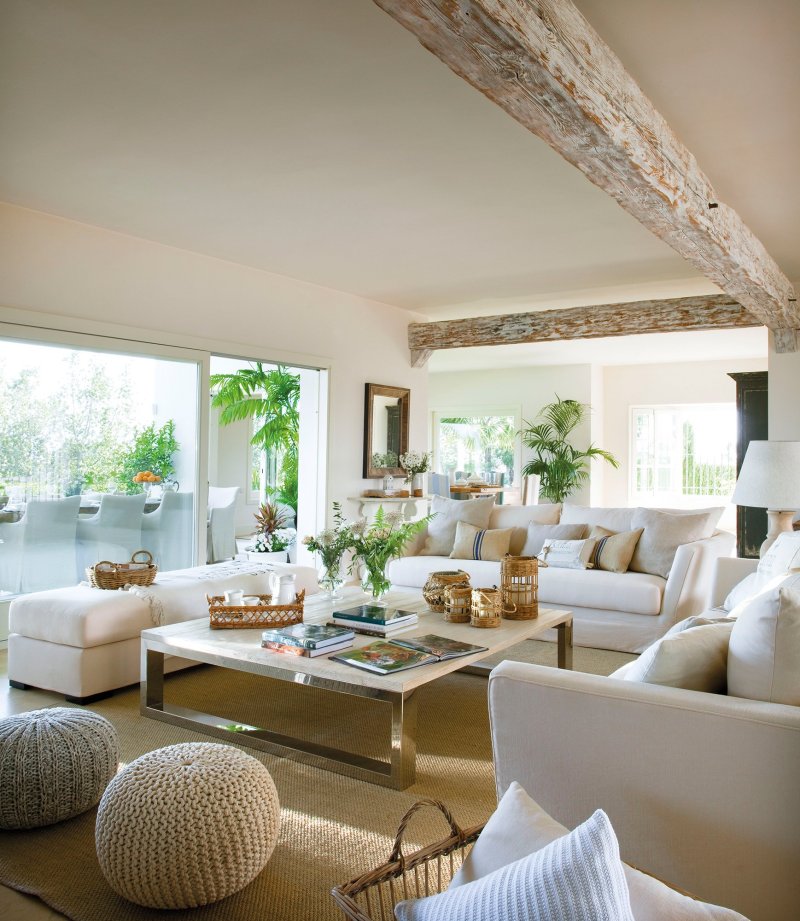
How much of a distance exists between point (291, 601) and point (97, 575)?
46.8 inches

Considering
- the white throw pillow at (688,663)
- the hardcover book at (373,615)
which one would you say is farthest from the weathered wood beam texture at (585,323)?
the white throw pillow at (688,663)

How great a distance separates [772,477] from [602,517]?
1236 mm

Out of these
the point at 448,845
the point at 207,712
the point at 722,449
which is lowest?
the point at 207,712

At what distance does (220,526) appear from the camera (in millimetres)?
7070

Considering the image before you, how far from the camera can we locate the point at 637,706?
1.81m

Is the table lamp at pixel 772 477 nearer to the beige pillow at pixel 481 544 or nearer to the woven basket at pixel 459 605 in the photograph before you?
the beige pillow at pixel 481 544

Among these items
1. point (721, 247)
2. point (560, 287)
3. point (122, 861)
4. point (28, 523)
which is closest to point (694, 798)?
point (122, 861)

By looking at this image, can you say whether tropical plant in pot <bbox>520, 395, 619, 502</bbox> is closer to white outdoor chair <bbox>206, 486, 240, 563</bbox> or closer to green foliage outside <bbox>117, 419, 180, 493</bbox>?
white outdoor chair <bbox>206, 486, 240, 563</bbox>

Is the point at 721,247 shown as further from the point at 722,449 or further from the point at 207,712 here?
the point at 722,449

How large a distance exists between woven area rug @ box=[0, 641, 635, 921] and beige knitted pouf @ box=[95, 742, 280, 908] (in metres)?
0.07

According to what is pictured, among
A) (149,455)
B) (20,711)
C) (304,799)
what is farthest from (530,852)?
(149,455)

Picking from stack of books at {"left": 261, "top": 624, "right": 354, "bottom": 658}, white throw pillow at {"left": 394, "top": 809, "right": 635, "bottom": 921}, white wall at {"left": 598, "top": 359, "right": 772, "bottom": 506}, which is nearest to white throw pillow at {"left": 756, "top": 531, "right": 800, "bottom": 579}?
stack of books at {"left": 261, "top": 624, "right": 354, "bottom": 658}

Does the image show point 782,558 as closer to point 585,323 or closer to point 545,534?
point 545,534

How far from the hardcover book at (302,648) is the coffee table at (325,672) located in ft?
0.09
